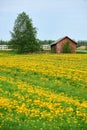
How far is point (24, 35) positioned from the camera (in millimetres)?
107375

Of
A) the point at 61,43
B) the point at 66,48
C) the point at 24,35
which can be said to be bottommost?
the point at 66,48

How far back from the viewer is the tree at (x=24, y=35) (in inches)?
4085

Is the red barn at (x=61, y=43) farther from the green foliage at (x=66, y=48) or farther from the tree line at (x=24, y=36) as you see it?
the tree line at (x=24, y=36)

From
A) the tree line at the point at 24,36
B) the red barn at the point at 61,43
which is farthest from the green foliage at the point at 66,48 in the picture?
the tree line at the point at 24,36

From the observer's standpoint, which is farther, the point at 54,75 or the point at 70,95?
the point at 54,75

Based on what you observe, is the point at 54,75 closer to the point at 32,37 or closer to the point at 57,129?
the point at 57,129

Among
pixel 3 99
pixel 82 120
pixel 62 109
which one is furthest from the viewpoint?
pixel 3 99

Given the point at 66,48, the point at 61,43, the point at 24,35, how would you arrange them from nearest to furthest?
1. the point at 66,48
2. the point at 24,35
3. the point at 61,43

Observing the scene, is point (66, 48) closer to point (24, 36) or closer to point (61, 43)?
point (61, 43)

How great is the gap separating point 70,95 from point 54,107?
15.3ft

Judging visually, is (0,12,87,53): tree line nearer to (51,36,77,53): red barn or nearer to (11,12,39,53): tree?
(11,12,39,53): tree

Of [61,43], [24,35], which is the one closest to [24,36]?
[24,35]

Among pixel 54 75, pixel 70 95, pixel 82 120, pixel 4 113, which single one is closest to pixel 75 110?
pixel 82 120

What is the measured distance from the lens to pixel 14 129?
12539 millimetres
